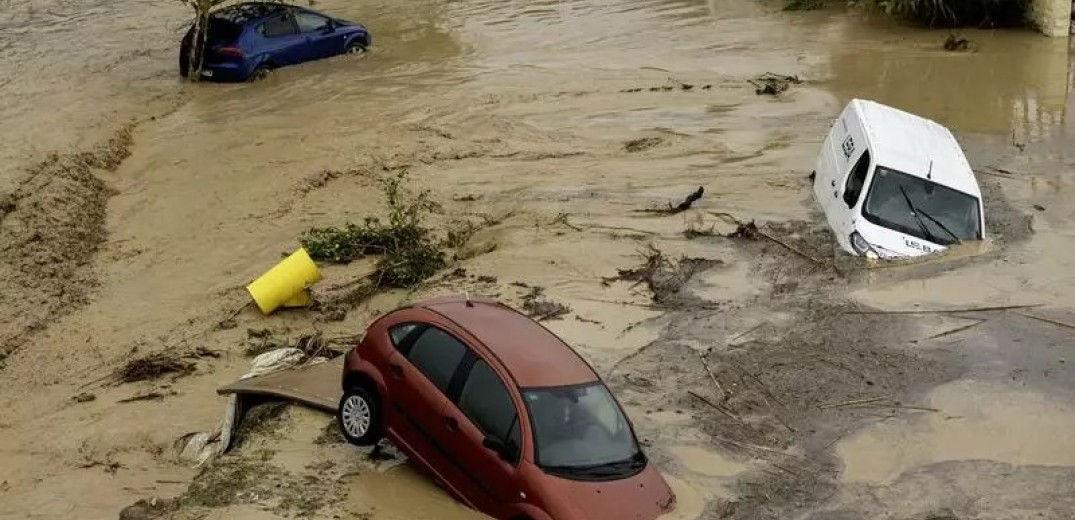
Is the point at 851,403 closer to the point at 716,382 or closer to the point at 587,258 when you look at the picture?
the point at 716,382

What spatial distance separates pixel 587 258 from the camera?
14133mm

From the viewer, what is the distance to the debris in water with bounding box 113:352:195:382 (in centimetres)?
1177

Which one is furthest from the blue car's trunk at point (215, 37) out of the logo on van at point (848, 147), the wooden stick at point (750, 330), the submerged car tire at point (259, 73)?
the wooden stick at point (750, 330)

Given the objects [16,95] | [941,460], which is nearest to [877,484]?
[941,460]

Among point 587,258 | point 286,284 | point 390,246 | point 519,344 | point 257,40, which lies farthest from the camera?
point 257,40

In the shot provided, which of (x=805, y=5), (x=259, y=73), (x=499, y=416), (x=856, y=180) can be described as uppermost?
(x=259, y=73)

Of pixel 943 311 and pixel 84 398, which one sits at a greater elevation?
pixel 84 398

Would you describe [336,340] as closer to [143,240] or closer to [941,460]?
[143,240]

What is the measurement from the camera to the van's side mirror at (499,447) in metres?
8.41

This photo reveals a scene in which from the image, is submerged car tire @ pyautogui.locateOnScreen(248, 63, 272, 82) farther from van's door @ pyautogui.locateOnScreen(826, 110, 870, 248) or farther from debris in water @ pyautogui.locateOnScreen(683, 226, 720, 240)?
van's door @ pyautogui.locateOnScreen(826, 110, 870, 248)

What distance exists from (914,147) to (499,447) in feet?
26.8

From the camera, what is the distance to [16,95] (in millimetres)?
20969

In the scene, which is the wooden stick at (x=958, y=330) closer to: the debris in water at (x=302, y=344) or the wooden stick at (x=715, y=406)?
the wooden stick at (x=715, y=406)

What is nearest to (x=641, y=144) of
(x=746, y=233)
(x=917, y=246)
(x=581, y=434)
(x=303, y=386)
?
(x=746, y=233)
